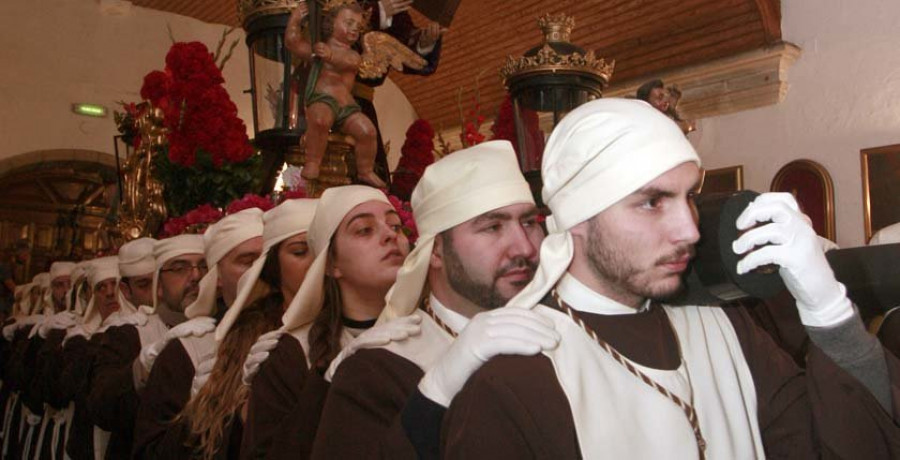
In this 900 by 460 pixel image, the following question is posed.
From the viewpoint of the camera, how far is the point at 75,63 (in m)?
12.1

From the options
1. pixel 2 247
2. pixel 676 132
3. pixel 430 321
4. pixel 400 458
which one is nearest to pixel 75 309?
pixel 430 321

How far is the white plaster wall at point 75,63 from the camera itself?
38.1ft

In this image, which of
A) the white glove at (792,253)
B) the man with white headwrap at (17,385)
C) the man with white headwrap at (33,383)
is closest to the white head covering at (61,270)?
the man with white headwrap at (33,383)

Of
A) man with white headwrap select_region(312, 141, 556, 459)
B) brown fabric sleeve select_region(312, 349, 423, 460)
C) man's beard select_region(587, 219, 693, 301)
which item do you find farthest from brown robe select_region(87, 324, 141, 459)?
man's beard select_region(587, 219, 693, 301)

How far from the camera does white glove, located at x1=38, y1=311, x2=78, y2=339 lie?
6.89 meters

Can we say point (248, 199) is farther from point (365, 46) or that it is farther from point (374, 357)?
point (374, 357)

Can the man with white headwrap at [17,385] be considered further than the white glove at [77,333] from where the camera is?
Yes

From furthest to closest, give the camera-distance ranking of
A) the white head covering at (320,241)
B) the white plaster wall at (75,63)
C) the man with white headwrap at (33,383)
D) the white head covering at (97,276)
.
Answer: the white plaster wall at (75,63) < the man with white headwrap at (33,383) < the white head covering at (97,276) < the white head covering at (320,241)

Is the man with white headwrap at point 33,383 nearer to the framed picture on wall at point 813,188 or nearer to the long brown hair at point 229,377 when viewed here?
the long brown hair at point 229,377

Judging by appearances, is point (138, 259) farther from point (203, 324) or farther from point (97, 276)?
point (203, 324)

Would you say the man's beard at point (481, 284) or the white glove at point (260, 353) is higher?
the man's beard at point (481, 284)

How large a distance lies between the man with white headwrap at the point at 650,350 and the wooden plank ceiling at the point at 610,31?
7.72 m

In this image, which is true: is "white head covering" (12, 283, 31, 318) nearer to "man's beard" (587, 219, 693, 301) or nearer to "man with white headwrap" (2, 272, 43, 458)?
"man with white headwrap" (2, 272, 43, 458)

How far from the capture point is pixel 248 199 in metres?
4.43
